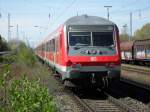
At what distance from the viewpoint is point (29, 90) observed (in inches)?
287

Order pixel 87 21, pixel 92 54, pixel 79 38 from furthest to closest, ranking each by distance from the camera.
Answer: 1. pixel 87 21
2. pixel 79 38
3. pixel 92 54

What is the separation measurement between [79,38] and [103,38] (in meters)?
0.86

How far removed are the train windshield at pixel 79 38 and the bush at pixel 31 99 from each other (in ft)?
25.4

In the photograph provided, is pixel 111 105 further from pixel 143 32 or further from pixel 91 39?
pixel 143 32

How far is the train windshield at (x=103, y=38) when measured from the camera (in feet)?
50.5

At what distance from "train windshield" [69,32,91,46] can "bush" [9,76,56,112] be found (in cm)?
774

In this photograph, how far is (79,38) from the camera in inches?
606

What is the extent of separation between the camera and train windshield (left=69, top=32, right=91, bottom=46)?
50.2 feet

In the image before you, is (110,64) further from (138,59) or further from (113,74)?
(138,59)

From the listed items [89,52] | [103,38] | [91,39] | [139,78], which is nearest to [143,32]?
[139,78]

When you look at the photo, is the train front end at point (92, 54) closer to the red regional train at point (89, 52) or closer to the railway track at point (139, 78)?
the red regional train at point (89, 52)

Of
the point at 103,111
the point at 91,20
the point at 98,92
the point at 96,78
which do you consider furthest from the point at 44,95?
the point at 98,92

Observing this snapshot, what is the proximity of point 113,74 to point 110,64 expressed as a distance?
36 centimetres

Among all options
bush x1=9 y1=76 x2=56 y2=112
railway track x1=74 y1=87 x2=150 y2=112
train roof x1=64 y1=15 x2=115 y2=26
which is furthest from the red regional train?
bush x1=9 y1=76 x2=56 y2=112
